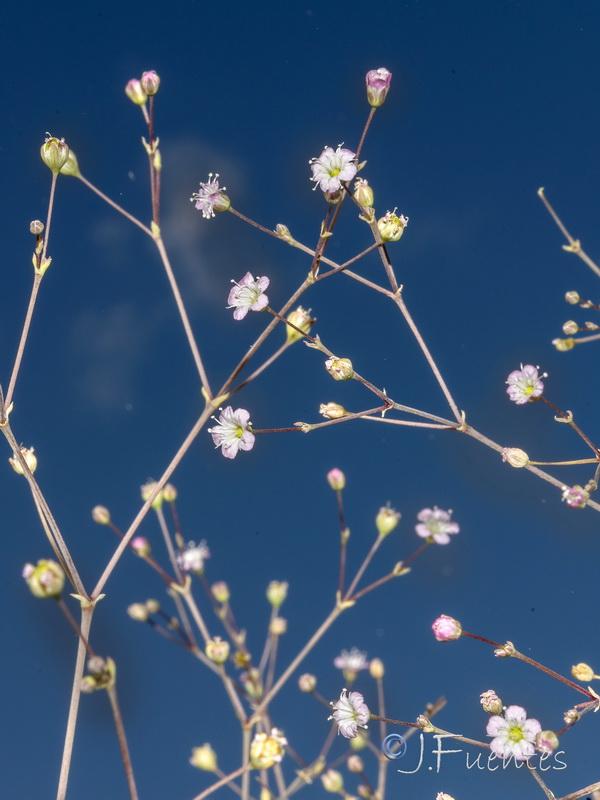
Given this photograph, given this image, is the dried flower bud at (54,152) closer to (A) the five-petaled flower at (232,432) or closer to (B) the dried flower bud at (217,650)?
(A) the five-petaled flower at (232,432)

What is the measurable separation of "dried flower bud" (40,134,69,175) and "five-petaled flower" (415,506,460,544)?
5.27 ft

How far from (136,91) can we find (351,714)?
72.8 inches

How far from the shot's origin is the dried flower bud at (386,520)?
7.45 feet

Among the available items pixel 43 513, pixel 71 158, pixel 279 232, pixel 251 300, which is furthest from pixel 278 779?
pixel 71 158

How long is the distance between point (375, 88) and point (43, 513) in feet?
4.46

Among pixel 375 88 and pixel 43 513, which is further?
pixel 375 88

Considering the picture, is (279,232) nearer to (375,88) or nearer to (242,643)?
(375,88)

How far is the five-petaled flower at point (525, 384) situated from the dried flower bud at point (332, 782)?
160cm

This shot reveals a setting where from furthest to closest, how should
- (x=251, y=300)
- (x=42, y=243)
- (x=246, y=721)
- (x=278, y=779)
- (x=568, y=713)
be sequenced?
1. (x=278, y=779)
2. (x=246, y=721)
3. (x=251, y=300)
4. (x=42, y=243)
5. (x=568, y=713)

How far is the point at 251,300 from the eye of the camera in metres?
1.74

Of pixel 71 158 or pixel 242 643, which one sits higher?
pixel 71 158

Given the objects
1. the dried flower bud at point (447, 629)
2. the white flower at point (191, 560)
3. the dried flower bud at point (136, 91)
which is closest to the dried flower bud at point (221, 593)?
the white flower at point (191, 560)

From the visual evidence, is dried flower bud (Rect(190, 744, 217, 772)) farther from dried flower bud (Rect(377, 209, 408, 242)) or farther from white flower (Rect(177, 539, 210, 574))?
dried flower bud (Rect(377, 209, 408, 242))

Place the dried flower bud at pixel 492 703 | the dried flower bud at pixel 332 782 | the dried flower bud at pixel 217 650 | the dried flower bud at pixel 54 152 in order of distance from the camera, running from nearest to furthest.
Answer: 1. the dried flower bud at pixel 492 703
2. the dried flower bud at pixel 54 152
3. the dried flower bud at pixel 217 650
4. the dried flower bud at pixel 332 782
